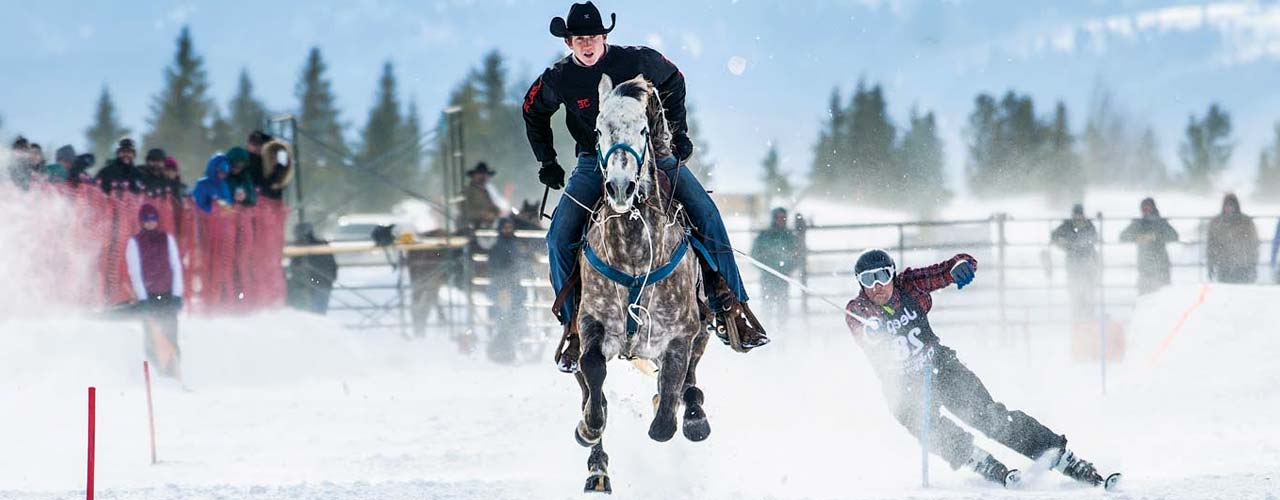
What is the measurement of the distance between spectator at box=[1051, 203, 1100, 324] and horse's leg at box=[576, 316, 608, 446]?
469 inches

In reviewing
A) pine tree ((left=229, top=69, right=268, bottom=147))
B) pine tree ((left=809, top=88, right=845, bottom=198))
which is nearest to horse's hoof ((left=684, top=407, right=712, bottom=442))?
pine tree ((left=809, top=88, right=845, bottom=198))

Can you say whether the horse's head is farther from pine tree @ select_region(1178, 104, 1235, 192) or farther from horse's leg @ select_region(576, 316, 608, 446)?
pine tree @ select_region(1178, 104, 1235, 192)

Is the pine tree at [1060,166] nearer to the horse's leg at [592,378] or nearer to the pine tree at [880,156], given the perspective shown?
the pine tree at [880,156]

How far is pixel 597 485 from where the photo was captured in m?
7.53

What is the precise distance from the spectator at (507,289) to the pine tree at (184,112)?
64.2 m

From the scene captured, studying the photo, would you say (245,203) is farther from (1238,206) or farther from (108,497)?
(1238,206)

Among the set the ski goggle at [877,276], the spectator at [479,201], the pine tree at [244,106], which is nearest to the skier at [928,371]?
the ski goggle at [877,276]

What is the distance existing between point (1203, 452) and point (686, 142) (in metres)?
4.80

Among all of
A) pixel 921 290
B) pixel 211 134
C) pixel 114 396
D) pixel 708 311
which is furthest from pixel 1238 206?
pixel 211 134

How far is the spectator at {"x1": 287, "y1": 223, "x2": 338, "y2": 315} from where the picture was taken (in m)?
17.9

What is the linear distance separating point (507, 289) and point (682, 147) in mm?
9827

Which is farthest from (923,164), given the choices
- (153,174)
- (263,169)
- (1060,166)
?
(153,174)

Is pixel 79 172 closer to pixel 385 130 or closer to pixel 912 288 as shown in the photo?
pixel 912 288

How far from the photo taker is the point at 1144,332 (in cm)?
1548
